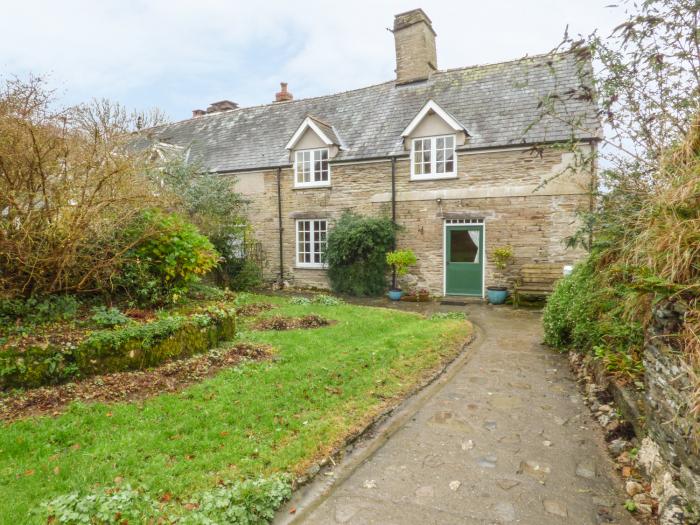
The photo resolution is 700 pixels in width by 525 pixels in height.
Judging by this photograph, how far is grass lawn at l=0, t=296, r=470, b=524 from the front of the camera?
3734 millimetres

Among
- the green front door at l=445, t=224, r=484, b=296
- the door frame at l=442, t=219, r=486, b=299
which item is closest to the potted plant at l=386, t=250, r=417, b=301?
the door frame at l=442, t=219, r=486, b=299

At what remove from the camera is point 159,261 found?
8.40 meters

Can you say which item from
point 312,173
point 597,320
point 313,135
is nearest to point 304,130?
point 313,135

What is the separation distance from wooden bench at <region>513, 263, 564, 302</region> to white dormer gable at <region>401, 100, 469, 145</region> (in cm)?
499

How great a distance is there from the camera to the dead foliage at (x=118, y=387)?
16.7 feet

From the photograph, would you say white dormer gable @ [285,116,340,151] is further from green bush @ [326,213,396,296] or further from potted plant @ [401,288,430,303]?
potted plant @ [401,288,430,303]

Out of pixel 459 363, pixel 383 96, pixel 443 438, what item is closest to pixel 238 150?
pixel 383 96

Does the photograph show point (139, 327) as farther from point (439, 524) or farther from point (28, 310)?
point (439, 524)

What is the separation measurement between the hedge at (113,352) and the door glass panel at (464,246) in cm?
1001

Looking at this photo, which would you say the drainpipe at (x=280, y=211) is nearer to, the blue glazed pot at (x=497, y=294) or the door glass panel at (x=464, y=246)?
the door glass panel at (x=464, y=246)

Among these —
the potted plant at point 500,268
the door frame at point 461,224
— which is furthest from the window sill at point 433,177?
the potted plant at point 500,268

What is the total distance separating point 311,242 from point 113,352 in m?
12.3

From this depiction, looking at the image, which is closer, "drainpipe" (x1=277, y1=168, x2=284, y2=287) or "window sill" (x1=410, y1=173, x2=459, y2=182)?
"window sill" (x1=410, y1=173, x2=459, y2=182)

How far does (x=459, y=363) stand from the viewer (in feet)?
25.3
